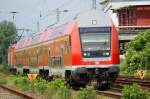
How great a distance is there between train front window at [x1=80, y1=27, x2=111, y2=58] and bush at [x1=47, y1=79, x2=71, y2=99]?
12.5 ft

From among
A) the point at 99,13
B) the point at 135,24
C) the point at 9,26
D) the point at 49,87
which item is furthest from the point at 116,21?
the point at 9,26

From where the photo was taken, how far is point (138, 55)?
43.8m

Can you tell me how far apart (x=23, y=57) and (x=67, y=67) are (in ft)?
58.7

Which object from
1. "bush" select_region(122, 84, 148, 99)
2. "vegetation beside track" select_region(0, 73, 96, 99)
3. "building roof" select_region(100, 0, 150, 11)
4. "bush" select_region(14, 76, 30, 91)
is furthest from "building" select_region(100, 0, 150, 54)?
"bush" select_region(122, 84, 148, 99)

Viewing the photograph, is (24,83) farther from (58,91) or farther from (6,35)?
(6,35)

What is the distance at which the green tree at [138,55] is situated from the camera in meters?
42.8

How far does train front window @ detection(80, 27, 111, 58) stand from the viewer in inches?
1001

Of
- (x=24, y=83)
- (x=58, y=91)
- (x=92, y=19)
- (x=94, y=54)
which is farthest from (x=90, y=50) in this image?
(x=24, y=83)

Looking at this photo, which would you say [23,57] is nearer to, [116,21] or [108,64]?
[108,64]

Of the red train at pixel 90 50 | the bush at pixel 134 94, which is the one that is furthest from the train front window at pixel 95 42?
the bush at pixel 134 94

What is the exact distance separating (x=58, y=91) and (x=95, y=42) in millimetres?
5489

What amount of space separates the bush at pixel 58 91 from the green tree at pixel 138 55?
2140cm

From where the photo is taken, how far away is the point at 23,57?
4412 cm

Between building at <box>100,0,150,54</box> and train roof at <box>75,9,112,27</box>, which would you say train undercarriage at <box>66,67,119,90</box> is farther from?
building at <box>100,0,150,54</box>
